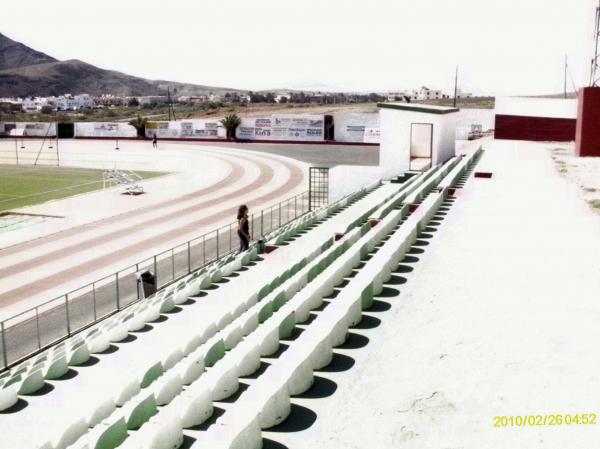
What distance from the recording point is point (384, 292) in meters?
11.8

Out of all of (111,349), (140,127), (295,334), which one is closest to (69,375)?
(111,349)

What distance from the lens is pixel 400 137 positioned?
3189 centimetres

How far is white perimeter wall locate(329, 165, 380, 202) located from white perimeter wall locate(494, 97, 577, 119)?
25313mm

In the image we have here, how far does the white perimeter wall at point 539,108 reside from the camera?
5262 cm

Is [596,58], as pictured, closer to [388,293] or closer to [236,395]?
[388,293]

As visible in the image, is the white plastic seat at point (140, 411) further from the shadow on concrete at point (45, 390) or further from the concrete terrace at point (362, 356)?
the shadow on concrete at point (45, 390)

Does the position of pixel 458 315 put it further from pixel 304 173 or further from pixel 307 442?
pixel 304 173

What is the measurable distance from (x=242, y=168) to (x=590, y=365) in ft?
154

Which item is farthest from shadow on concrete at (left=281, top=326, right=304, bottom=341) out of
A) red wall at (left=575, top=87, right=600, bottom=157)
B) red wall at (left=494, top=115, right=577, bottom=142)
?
red wall at (left=494, top=115, right=577, bottom=142)

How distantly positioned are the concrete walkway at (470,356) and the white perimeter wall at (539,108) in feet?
133

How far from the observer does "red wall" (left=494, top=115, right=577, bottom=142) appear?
51.6 m

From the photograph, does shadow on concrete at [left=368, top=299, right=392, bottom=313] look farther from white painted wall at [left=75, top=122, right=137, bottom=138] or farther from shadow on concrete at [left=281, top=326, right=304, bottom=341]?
white painted wall at [left=75, top=122, right=137, bottom=138]

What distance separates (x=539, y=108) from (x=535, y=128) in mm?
2031

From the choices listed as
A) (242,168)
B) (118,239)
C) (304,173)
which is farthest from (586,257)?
(242,168)
